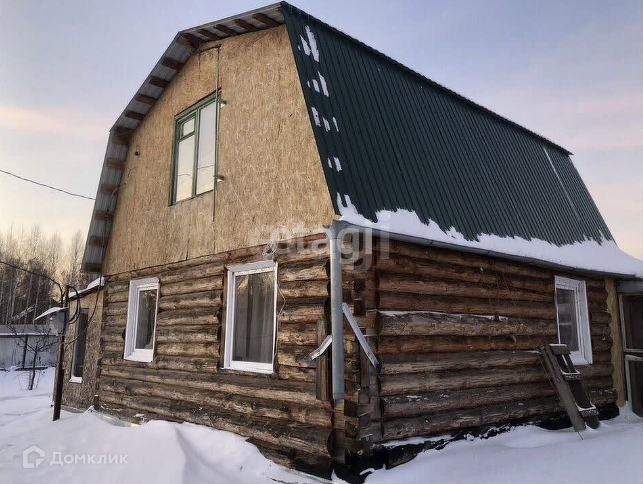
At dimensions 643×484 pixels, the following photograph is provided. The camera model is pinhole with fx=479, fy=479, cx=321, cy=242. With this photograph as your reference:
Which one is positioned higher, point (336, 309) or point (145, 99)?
point (145, 99)

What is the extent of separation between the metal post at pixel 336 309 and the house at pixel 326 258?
0.7 inches

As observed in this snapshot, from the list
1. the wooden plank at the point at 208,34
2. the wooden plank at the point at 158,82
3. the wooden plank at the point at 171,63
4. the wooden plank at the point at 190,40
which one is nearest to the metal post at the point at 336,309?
the wooden plank at the point at 208,34

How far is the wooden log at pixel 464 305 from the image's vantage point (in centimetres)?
604

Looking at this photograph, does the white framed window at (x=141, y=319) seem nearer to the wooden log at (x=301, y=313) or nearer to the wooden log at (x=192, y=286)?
the wooden log at (x=192, y=286)

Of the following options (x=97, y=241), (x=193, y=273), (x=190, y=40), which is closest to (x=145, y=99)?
(x=190, y=40)

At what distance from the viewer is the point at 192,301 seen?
8125mm

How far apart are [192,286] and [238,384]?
2.12 m

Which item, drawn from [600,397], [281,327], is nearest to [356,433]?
[281,327]

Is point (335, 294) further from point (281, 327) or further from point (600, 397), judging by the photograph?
point (600, 397)

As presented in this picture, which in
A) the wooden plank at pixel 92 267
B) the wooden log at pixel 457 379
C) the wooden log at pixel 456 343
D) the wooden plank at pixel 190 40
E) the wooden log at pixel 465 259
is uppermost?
the wooden plank at pixel 190 40

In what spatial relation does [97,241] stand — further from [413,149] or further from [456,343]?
[456,343]

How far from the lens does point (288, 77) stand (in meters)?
6.78

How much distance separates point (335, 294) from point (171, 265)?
4571mm

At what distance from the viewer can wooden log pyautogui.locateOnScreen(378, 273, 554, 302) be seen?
19.8 ft
